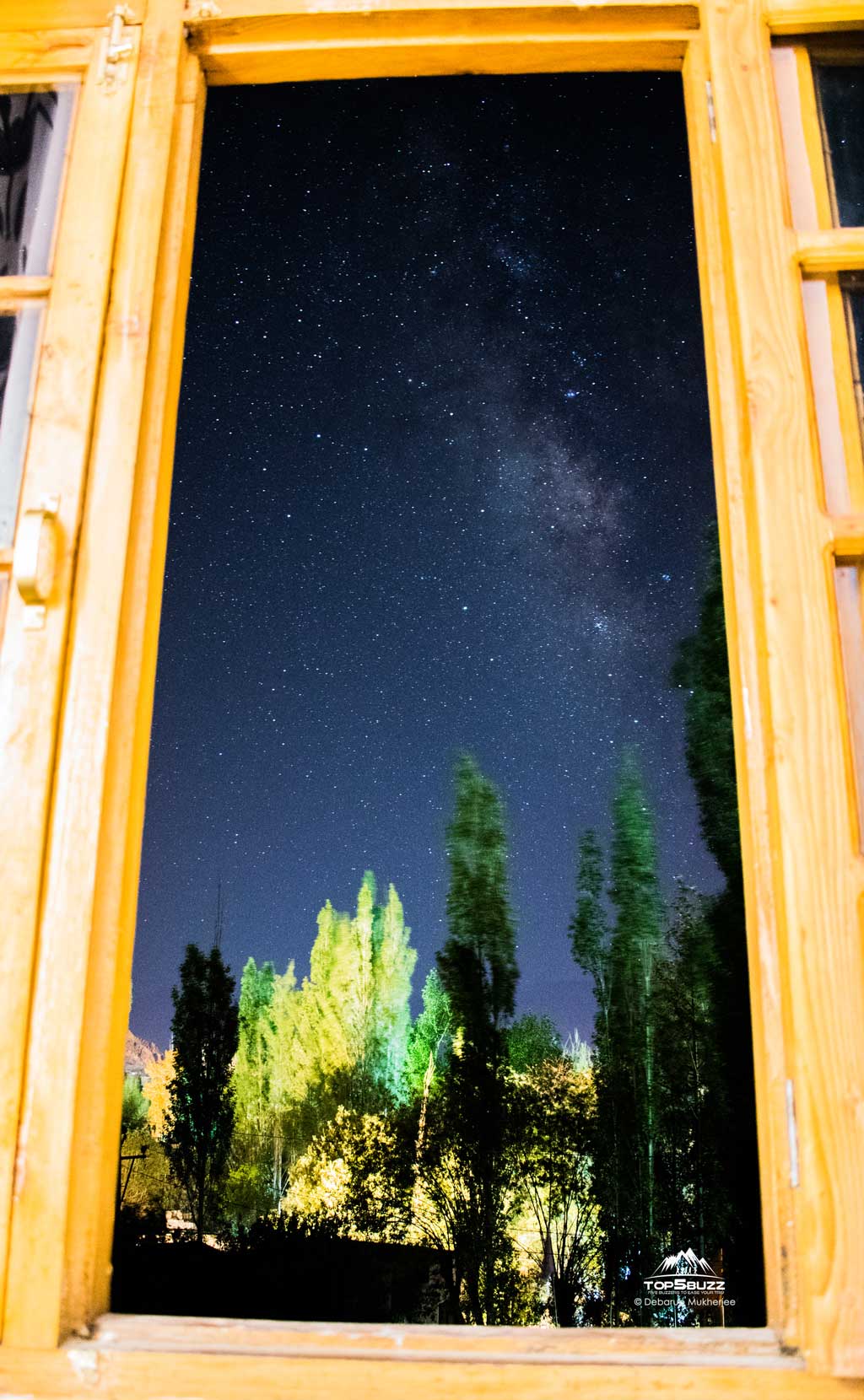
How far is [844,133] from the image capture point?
107 cm

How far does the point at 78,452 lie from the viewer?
38.4 inches

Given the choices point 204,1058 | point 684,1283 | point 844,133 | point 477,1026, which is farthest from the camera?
point 204,1058

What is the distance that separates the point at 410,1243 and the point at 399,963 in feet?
11.6

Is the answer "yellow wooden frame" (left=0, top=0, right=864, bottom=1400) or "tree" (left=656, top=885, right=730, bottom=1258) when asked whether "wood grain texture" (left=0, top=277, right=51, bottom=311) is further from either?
"tree" (left=656, top=885, right=730, bottom=1258)

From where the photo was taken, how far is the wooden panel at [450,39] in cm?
115

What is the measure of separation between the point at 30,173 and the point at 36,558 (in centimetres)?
52

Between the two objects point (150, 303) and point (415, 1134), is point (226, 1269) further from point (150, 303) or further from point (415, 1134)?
point (150, 303)

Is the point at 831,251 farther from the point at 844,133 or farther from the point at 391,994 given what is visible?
the point at 391,994

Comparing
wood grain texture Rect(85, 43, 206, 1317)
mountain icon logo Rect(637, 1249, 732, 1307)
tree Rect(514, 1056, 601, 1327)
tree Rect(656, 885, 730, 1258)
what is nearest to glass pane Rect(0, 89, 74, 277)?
wood grain texture Rect(85, 43, 206, 1317)

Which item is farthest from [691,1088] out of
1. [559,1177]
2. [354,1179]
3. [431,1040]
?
[354,1179]

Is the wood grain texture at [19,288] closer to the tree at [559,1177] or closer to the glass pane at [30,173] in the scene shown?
the glass pane at [30,173]

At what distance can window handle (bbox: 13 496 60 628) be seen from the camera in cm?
88

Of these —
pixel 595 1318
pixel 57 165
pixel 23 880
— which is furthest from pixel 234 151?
pixel 595 1318

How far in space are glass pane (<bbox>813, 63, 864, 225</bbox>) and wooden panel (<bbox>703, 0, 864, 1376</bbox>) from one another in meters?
0.06
